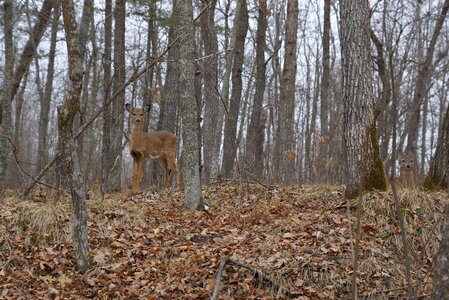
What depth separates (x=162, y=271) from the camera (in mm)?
6352

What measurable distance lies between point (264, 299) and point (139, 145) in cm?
738

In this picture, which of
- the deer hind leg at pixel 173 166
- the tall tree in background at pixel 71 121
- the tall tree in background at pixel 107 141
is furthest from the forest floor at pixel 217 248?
the deer hind leg at pixel 173 166

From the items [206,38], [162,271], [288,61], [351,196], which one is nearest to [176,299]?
[162,271]

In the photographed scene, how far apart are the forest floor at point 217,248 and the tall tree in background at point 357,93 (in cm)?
43

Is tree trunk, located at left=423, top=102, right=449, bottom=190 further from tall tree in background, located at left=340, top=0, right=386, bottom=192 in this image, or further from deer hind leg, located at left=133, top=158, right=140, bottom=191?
deer hind leg, located at left=133, top=158, right=140, bottom=191

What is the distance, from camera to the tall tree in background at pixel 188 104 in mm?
8234

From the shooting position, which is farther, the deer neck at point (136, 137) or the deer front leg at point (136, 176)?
the deer neck at point (136, 137)

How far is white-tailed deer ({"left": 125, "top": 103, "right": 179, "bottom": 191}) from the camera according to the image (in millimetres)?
12099

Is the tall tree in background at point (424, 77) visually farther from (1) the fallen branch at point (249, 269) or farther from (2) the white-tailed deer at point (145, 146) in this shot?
(2) the white-tailed deer at point (145, 146)

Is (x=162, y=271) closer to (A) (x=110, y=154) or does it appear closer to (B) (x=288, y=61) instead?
(A) (x=110, y=154)

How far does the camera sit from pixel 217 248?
6656 mm

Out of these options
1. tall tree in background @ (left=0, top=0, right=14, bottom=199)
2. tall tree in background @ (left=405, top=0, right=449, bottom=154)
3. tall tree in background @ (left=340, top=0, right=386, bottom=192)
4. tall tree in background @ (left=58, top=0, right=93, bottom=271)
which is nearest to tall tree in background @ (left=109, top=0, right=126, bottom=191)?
tall tree in background @ (left=0, top=0, right=14, bottom=199)

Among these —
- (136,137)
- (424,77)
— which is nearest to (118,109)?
(136,137)

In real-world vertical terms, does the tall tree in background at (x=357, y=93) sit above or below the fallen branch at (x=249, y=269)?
above
